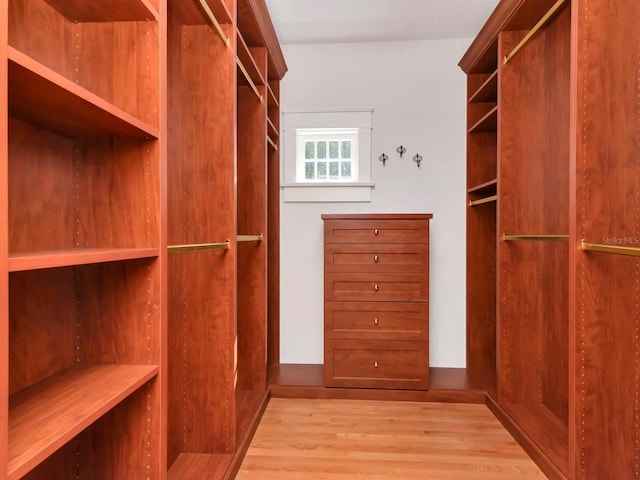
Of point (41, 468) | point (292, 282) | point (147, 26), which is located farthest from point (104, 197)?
point (292, 282)

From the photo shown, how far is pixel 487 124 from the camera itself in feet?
8.77

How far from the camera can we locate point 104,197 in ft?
3.66

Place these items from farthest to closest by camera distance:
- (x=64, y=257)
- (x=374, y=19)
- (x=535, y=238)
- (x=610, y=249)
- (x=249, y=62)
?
1. (x=374, y=19)
2. (x=249, y=62)
3. (x=535, y=238)
4. (x=610, y=249)
5. (x=64, y=257)

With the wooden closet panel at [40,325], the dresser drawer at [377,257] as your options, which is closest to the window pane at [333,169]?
the dresser drawer at [377,257]

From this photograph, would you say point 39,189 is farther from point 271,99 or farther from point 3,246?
point 271,99

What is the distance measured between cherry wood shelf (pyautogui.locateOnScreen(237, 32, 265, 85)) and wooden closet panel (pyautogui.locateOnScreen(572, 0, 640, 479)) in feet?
4.45

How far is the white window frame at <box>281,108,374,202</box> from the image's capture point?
294 centimetres

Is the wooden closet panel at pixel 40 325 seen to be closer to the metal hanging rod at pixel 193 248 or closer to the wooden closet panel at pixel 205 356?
the metal hanging rod at pixel 193 248

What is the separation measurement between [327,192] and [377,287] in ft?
2.77

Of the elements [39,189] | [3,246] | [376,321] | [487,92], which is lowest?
[376,321]

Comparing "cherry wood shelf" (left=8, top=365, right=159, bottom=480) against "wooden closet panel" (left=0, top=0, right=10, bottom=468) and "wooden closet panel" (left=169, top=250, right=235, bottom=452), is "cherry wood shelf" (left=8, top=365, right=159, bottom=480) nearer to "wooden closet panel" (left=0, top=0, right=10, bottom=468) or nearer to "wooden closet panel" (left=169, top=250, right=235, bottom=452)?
"wooden closet panel" (left=0, top=0, right=10, bottom=468)

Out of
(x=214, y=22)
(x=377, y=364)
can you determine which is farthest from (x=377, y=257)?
(x=214, y=22)

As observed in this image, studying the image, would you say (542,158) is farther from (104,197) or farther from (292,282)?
(104,197)

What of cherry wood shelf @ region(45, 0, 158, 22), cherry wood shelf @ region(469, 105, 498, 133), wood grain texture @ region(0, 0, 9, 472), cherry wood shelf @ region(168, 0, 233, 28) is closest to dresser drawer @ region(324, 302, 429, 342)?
cherry wood shelf @ region(469, 105, 498, 133)
